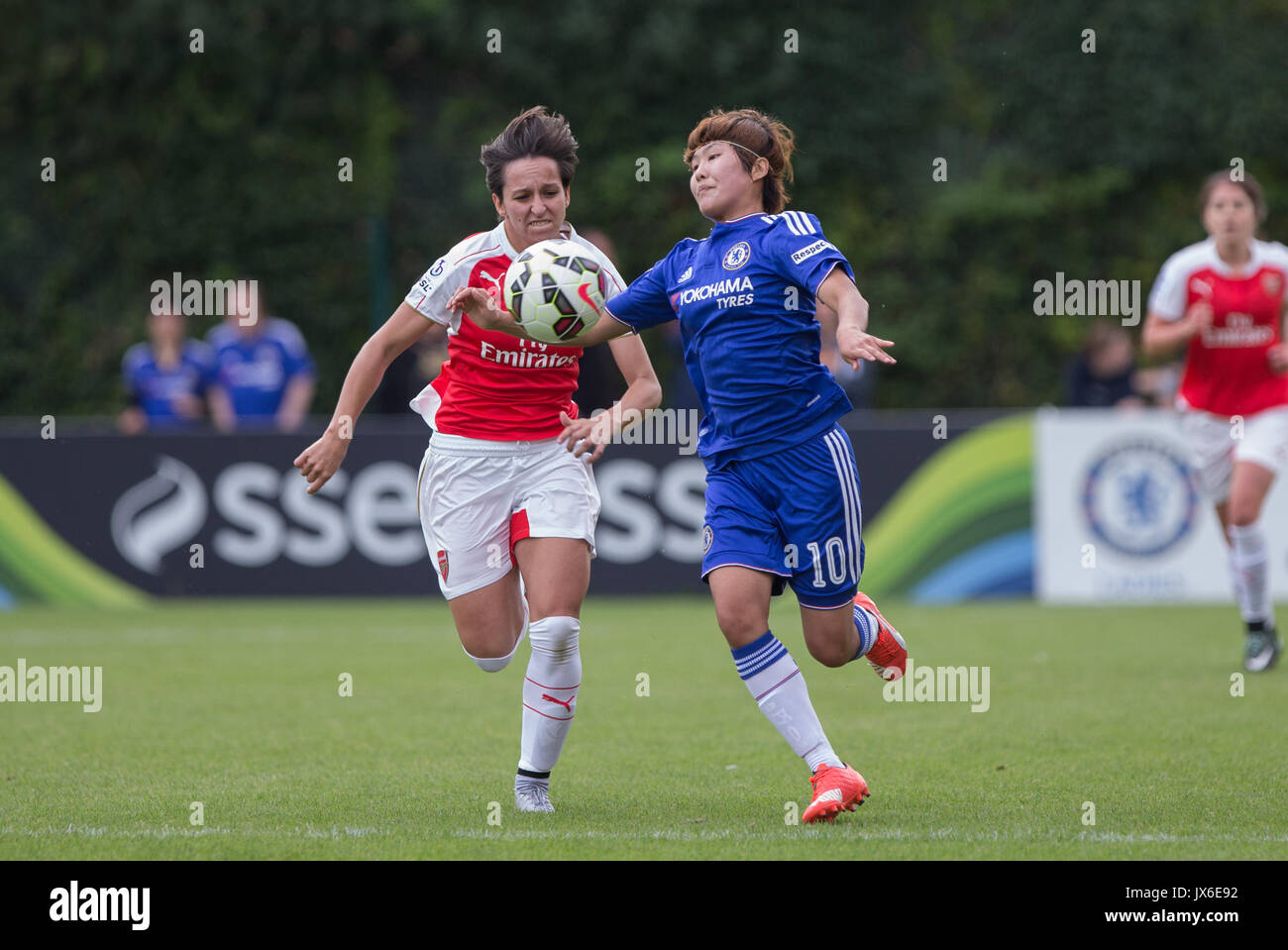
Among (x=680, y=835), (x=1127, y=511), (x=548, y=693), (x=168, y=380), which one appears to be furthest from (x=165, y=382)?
(x=680, y=835)

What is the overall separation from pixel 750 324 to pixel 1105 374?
32.1 feet

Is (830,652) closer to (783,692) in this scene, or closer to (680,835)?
(783,692)

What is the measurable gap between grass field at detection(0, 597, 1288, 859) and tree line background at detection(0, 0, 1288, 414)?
9807 millimetres

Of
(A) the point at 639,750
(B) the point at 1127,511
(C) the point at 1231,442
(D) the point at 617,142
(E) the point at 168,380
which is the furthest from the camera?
(D) the point at 617,142

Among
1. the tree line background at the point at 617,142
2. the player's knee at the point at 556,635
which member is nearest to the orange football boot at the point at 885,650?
the player's knee at the point at 556,635

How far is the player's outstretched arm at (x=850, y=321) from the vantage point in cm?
479

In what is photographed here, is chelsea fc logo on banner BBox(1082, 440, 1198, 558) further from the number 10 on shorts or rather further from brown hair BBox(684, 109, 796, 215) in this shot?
the number 10 on shorts

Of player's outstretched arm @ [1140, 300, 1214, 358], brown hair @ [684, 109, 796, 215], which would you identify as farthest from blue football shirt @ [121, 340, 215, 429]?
brown hair @ [684, 109, 796, 215]

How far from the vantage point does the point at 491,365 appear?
5984 mm

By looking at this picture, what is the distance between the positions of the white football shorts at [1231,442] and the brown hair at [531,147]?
485 centimetres

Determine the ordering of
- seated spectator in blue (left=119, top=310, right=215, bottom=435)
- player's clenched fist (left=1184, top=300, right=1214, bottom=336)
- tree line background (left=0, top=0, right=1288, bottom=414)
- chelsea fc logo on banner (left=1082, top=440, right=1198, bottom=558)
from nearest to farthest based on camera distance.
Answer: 1. player's clenched fist (left=1184, top=300, right=1214, bottom=336)
2. chelsea fc logo on banner (left=1082, top=440, right=1198, bottom=558)
3. seated spectator in blue (left=119, top=310, right=215, bottom=435)
4. tree line background (left=0, top=0, right=1288, bottom=414)

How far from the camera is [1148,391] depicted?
613 inches

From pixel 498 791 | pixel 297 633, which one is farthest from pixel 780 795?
pixel 297 633

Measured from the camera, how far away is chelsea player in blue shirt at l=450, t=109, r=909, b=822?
18.0 feet
